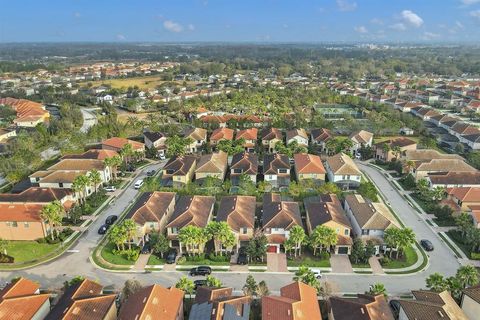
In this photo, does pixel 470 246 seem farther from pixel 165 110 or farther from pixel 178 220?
pixel 165 110

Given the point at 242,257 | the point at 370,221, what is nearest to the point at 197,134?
the point at 242,257

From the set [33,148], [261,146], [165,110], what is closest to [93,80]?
[165,110]

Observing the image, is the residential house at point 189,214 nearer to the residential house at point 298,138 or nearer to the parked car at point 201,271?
the parked car at point 201,271

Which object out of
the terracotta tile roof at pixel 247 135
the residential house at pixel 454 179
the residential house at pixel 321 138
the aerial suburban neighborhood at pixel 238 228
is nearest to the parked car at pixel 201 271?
the aerial suburban neighborhood at pixel 238 228

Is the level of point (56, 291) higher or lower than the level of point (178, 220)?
lower

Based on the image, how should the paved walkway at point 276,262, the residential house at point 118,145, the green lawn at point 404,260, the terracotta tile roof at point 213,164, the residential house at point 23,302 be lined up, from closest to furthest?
the residential house at point 23,302 < the paved walkway at point 276,262 < the green lawn at point 404,260 < the terracotta tile roof at point 213,164 < the residential house at point 118,145

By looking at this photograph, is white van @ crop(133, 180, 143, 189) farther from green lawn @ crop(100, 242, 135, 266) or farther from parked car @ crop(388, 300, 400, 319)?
parked car @ crop(388, 300, 400, 319)
